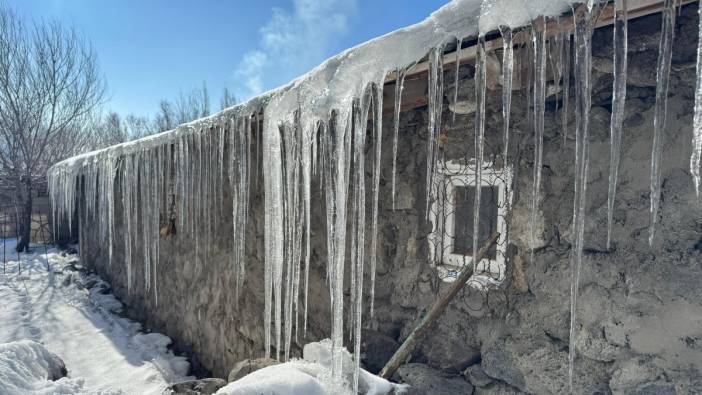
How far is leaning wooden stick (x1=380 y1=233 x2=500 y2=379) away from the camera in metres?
1.63

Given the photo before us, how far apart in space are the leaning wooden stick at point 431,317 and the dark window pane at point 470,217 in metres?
0.08

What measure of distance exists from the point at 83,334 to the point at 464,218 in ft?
14.8

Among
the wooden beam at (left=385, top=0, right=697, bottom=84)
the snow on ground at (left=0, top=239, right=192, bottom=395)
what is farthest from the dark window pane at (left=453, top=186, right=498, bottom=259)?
the snow on ground at (left=0, top=239, right=192, bottom=395)

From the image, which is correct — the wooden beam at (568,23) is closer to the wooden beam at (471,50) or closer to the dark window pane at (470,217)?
the wooden beam at (471,50)

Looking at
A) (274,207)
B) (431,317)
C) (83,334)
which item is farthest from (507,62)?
(83,334)

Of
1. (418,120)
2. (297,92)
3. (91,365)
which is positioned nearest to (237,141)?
(297,92)

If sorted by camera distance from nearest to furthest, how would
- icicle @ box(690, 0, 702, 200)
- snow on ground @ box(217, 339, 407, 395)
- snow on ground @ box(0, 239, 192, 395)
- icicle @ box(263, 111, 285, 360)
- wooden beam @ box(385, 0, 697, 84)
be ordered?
icicle @ box(690, 0, 702, 200) < wooden beam @ box(385, 0, 697, 84) < snow on ground @ box(217, 339, 407, 395) < icicle @ box(263, 111, 285, 360) < snow on ground @ box(0, 239, 192, 395)

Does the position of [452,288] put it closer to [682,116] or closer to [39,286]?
[682,116]

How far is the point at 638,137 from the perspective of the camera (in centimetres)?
128

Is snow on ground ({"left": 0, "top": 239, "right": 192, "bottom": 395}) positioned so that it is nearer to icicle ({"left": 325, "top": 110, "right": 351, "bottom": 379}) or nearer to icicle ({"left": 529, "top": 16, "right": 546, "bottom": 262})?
icicle ({"left": 325, "top": 110, "right": 351, "bottom": 379})

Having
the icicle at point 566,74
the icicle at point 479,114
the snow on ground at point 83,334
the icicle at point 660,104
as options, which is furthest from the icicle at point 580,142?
the snow on ground at point 83,334

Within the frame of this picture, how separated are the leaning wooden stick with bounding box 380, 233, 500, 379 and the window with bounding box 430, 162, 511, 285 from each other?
0.04m

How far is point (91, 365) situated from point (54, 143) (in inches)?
332

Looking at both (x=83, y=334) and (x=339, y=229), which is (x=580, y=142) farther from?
(x=83, y=334)
